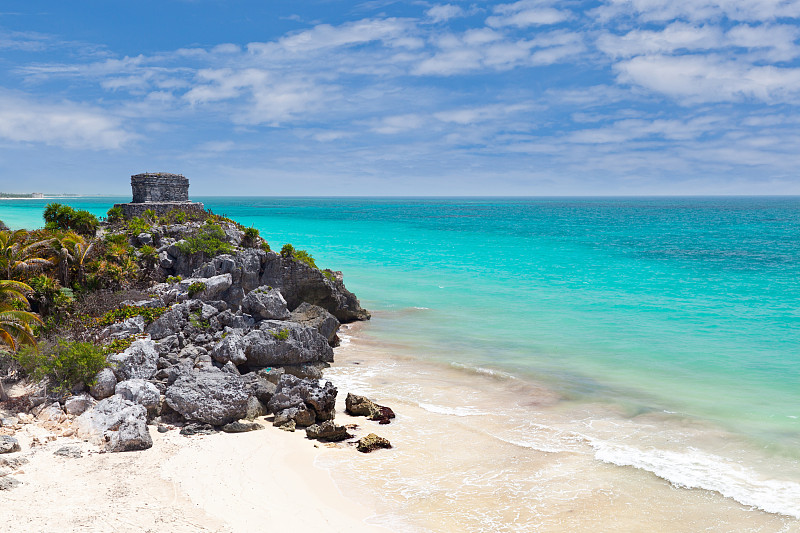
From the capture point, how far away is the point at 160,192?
101 ft

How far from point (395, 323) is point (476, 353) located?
6619mm

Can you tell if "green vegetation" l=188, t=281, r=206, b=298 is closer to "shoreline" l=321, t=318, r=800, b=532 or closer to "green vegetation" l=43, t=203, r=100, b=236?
"shoreline" l=321, t=318, r=800, b=532

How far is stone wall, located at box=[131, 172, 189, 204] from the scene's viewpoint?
99.9ft

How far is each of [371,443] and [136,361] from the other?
7.52m

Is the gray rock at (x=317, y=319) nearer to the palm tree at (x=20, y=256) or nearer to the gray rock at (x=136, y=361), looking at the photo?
the gray rock at (x=136, y=361)

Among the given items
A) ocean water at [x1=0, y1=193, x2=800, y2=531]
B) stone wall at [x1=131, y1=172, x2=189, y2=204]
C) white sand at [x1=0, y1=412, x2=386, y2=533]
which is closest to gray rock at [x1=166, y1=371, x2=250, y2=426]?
white sand at [x1=0, y1=412, x2=386, y2=533]

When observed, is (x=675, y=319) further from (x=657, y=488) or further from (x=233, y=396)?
(x=233, y=396)

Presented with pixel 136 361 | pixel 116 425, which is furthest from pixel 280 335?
pixel 116 425

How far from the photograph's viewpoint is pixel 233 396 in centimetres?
1506

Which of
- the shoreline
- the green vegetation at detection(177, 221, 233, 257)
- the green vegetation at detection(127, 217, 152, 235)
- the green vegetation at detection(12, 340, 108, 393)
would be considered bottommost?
the shoreline

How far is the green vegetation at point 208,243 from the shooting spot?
23906mm

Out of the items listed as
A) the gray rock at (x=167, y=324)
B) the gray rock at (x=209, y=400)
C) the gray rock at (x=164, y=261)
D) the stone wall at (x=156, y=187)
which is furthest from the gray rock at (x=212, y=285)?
the stone wall at (x=156, y=187)

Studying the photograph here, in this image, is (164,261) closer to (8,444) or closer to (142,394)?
(142,394)

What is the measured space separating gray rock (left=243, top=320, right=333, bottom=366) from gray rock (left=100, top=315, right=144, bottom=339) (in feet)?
11.9
